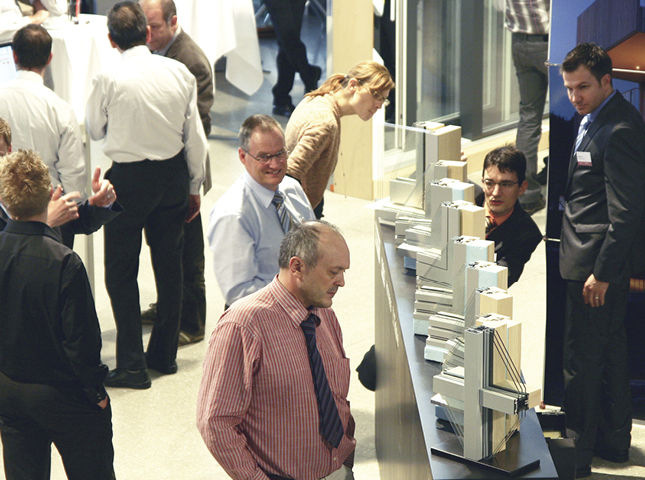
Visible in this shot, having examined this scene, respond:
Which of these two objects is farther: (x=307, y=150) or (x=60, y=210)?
(x=307, y=150)

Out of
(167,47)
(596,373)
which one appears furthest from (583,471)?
(167,47)

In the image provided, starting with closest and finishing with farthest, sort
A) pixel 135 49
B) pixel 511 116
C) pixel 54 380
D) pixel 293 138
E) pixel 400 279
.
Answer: pixel 54 380 < pixel 400 279 < pixel 293 138 < pixel 135 49 < pixel 511 116

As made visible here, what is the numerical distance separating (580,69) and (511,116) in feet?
16.6

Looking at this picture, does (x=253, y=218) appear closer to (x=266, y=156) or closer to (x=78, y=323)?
(x=266, y=156)

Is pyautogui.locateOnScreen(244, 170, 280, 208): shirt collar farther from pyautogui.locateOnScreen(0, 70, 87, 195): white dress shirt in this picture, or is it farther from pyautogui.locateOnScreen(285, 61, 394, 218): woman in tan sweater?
pyautogui.locateOnScreen(0, 70, 87, 195): white dress shirt

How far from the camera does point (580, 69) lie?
3957 mm

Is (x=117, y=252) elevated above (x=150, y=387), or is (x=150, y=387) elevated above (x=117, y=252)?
(x=117, y=252)

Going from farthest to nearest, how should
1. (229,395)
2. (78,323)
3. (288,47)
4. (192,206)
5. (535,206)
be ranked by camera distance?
(288,47) < (535,206) < (192,206) < (78,323) < (229,395)

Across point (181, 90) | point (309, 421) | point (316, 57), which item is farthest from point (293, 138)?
point (316, 57)

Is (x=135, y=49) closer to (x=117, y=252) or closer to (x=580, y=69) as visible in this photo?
(x=117, y=252)

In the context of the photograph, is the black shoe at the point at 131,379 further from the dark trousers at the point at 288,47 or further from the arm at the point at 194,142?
the dark trousers at the point at 288,47

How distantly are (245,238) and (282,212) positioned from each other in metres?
0.18

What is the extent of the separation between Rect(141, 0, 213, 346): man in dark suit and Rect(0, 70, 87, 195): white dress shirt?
0.76 metres

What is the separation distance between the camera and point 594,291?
4086 mm
